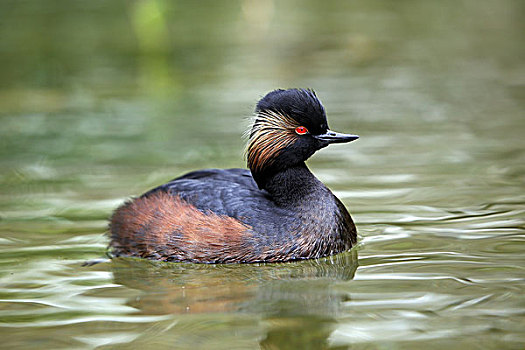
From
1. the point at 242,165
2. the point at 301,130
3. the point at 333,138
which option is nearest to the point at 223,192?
the point at 301,130

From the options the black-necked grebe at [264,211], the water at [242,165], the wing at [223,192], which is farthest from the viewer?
the wing at [223,192]

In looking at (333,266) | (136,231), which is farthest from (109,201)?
(333,266)

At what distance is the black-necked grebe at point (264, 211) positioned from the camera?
6402 mm

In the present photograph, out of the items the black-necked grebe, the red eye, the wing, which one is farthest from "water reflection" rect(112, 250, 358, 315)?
the red eye

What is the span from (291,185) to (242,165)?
8.13 ft

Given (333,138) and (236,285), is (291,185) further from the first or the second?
(236,285)

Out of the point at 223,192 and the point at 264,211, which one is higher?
the point at 223,192

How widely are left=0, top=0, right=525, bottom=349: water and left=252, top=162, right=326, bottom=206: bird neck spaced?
56cm

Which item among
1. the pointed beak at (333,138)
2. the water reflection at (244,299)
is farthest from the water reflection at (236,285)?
the pointed beak at (333,138)

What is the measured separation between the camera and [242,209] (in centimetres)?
650

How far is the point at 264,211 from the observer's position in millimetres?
6527

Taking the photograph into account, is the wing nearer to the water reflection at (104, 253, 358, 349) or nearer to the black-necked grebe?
the black-necked grebe

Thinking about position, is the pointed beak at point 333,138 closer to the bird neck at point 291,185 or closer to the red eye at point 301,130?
the red eye at point 301,130

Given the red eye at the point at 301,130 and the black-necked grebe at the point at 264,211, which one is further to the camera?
the red eye at the point at 301,130
